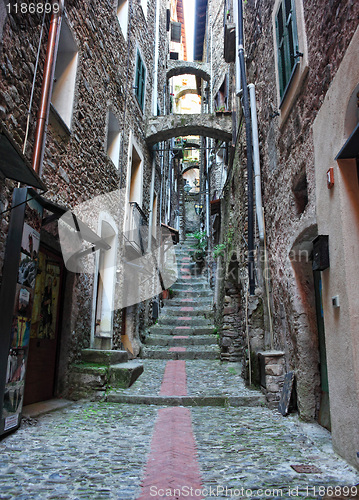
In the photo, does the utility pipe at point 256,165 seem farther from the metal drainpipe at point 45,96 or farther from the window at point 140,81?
the window at point 140,81

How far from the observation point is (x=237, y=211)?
24.0 feet

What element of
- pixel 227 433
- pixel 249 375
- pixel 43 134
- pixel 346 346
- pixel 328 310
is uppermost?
pixel 43 134

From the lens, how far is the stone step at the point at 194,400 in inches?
185

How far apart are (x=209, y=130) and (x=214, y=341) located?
19.7ft

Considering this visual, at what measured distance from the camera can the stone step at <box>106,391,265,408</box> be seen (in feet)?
15.4

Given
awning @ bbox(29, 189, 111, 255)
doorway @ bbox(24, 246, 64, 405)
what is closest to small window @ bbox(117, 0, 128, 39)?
awning @ bbox(29, 189, 111, 255)

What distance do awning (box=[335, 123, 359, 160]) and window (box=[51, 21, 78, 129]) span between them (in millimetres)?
3698

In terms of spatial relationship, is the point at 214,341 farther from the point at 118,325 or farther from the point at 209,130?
the point at 209,130

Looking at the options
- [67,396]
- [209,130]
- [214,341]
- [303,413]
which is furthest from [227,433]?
[209,130]

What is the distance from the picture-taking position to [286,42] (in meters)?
4.33

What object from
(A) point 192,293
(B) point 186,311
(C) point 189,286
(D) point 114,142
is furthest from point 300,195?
(C) point 189,286

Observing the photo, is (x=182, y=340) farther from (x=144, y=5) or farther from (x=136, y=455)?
(x=144, y=5)

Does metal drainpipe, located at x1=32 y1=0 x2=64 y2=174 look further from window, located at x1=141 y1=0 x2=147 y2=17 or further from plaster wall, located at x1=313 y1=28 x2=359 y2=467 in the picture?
window, located at x1=141 y1=0 x2=147 y2=17

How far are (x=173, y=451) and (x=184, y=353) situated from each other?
18.6ft
